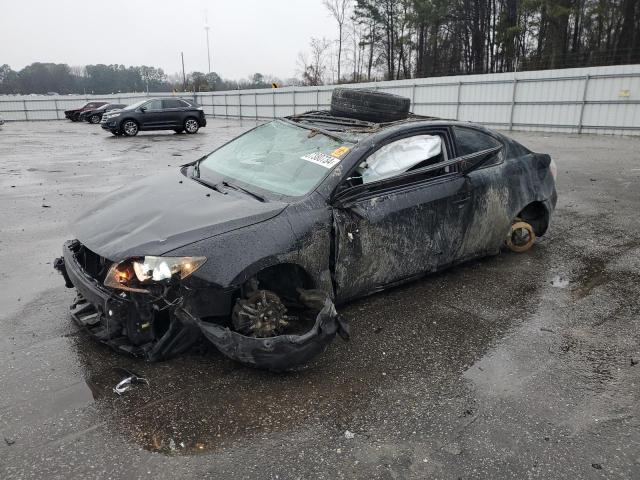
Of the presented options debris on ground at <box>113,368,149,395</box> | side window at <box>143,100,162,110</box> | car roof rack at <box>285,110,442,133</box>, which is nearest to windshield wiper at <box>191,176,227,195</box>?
car roof rack at <box>285,110,442,133</box>

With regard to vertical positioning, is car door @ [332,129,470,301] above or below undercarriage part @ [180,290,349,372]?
above

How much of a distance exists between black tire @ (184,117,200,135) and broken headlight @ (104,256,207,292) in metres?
20.7

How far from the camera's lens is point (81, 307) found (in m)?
3.65

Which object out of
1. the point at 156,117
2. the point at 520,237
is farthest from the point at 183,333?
the point at 156,117

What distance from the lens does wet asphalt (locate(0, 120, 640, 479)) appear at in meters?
2.29

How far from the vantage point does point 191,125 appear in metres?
22.3

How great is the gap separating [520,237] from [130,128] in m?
19.7

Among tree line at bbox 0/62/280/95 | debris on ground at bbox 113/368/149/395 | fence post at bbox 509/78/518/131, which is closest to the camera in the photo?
debris on ground at bbox 113/368/149/395

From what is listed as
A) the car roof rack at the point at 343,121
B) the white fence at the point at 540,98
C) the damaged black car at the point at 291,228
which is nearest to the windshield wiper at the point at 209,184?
the damaged black car at the point at 291,228

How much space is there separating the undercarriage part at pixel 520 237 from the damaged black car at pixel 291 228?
31 cm

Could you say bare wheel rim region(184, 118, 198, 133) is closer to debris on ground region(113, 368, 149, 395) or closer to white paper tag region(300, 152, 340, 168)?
white paper tag region(300, 152, 340, 168)

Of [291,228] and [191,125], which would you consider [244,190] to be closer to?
[291,228]

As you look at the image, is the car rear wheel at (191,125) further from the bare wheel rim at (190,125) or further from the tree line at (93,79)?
the tree line at (93,79)

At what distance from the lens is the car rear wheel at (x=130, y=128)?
21062 mm
